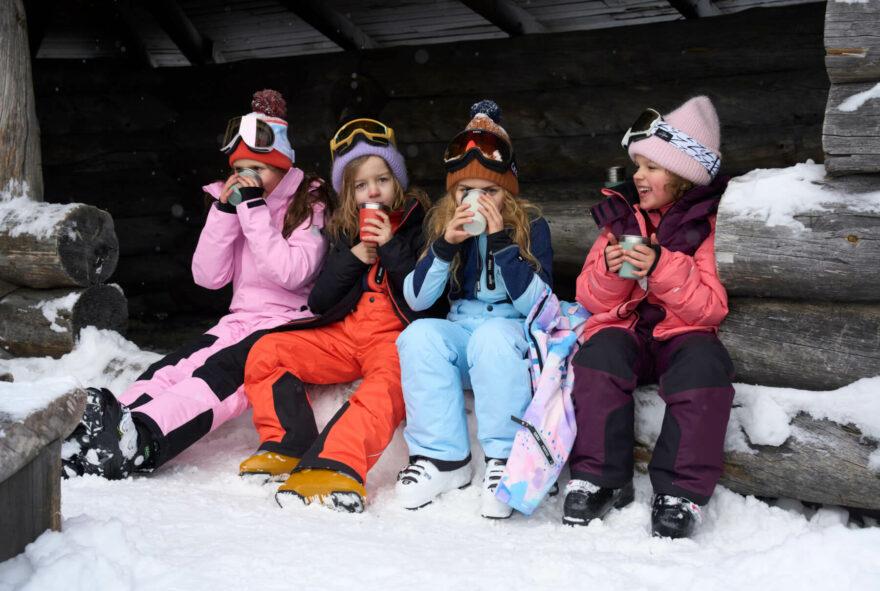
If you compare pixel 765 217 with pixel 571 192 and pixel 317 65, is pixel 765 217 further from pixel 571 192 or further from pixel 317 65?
pixel 317 65


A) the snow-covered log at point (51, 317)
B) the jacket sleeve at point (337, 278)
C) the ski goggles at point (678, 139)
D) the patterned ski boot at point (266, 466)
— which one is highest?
the ski goggles at point (678, 139)

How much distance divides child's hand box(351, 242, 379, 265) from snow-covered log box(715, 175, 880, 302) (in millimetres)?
1533

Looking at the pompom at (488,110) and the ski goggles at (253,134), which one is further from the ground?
the pompom at (488,110)

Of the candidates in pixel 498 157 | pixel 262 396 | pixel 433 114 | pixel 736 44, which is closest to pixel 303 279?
pixel 262 396

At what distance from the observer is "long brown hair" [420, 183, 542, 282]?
10.8ft

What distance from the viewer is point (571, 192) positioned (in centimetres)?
553

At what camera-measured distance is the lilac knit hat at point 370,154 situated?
12.2 ft

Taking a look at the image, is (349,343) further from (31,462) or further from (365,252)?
(31,462)

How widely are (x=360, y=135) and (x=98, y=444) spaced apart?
71.1 inches

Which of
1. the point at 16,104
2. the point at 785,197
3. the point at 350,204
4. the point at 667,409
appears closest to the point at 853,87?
the point at 785,197

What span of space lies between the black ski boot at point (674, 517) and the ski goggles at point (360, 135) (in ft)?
6.93

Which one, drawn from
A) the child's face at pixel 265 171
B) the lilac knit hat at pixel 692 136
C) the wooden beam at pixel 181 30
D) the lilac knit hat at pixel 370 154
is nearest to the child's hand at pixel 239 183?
the child's face at pixel 265 171

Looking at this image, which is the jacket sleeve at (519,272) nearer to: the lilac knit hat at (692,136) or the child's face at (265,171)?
the lilac knit hat at (692,136)

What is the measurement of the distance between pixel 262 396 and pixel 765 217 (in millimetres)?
2168
